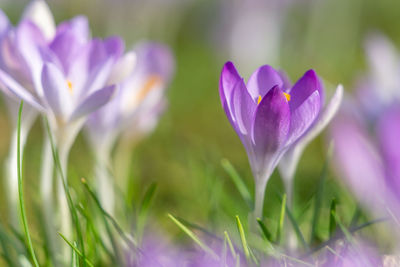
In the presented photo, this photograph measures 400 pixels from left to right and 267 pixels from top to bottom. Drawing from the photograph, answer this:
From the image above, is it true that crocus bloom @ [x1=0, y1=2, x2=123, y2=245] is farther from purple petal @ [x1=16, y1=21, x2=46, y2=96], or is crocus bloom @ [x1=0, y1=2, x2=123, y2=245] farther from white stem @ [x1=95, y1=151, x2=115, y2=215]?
white stem @ [x1=95, y1=151, x2=115, y2=215]

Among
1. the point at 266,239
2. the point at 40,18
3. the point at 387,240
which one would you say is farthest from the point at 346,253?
the point at 40,18

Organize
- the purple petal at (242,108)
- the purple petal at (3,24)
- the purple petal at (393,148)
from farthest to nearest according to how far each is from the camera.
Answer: the purple petal at (3,24), the purple petal at (242,108), the purple petal at (393,148)

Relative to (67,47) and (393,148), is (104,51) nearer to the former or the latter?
(67,47)

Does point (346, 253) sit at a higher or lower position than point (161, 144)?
higher

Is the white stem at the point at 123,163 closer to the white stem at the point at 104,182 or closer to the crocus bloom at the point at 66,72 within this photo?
the white stem at the point at 104,182

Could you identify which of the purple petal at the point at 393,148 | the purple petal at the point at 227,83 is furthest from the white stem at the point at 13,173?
the purple petal at the point at 393,148

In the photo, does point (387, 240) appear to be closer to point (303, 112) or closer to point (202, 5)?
point (303, 112)

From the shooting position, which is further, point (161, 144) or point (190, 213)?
point (161, 144)
